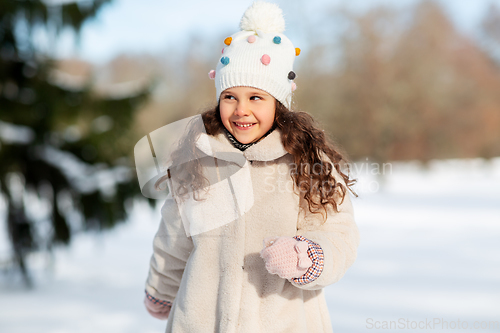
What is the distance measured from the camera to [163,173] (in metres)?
1.56

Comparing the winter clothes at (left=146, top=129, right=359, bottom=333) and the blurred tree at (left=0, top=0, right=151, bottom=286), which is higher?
the blurred tree at (left=0, top=0, right=151, bottom=286)

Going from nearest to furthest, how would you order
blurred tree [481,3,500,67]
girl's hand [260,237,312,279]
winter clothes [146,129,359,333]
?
girl's hand [260,237,312,279] < winter clothes [146,129,359,333] < blurred tree [481,3,500,67]

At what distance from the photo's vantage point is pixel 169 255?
161cm

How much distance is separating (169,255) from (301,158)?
0.64 m

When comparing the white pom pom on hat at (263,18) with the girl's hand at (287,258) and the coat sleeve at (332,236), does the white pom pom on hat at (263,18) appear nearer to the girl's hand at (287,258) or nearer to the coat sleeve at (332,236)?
the coat sleeve at (332,236)

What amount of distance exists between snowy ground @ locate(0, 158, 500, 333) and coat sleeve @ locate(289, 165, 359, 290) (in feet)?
6.50

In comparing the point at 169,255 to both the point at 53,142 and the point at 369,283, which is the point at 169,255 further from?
the point at 369,283

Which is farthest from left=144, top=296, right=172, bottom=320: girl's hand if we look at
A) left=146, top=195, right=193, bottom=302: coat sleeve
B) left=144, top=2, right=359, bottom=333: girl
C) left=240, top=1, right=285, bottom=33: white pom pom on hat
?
left=240, top=1, right=285, bottom=33: white pom pom on hat

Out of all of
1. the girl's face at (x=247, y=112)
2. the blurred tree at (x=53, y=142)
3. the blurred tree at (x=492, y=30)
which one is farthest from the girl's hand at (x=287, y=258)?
the blurred tree at (x=492, y=30)

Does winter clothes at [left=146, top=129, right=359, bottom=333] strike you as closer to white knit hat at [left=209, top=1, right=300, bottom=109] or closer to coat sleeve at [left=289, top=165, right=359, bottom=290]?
coat sleeve at [left=289, top=165, right=359, bottom=290]

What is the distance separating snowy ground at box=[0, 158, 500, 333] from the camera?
331 centimetres

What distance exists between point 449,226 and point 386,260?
247 centimetres

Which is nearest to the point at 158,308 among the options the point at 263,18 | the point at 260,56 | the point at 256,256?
the point at 256,256

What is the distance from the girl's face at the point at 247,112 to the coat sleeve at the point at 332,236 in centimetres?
29
